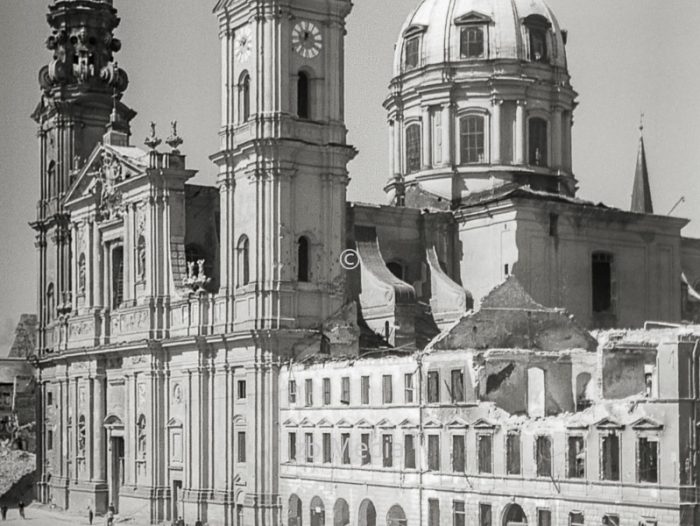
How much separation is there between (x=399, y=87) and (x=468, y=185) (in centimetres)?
718

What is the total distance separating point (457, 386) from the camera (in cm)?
5031

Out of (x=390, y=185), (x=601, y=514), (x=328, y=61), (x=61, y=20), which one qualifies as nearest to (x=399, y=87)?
(x=390, y=185)

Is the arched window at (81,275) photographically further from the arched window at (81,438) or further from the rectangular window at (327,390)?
the rectangular window at (327,390)

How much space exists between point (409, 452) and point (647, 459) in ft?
40.6

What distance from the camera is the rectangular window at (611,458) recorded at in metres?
43.0

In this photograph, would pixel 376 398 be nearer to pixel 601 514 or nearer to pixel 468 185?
pixel 601 514

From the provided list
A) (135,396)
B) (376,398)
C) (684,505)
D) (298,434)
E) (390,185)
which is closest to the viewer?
(684,505)

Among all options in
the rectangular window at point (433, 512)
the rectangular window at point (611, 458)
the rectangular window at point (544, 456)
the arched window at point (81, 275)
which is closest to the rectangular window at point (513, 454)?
the rectangular window at point (544, 456)

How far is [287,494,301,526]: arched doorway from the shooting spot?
58750 mm

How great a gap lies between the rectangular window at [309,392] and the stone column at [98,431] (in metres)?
19.1

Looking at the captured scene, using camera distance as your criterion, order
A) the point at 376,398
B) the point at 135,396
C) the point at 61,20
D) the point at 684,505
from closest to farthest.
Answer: the point at 684,505 < the point at 376,398 < the point at 135,396 < the point at 61,20

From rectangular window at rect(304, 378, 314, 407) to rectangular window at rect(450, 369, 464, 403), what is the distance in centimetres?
923

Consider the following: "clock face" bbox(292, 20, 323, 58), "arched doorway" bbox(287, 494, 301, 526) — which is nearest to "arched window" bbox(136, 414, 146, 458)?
"arched doorway" bbox(287, 494, 301, 526)

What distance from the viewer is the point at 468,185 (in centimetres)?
7312
